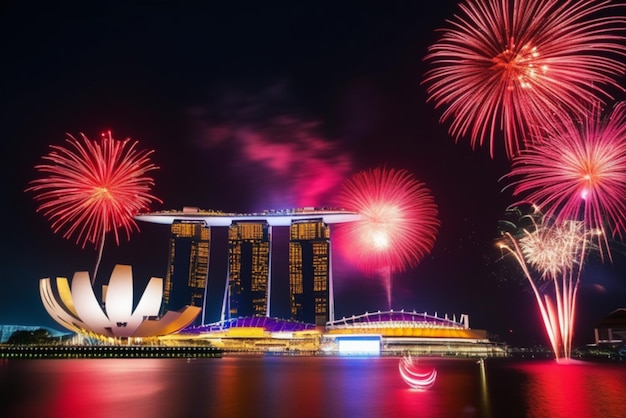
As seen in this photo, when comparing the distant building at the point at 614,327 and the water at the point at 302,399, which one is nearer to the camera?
the water at the point at 302,399

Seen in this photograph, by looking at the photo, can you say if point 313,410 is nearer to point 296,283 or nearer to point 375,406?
point 375,406

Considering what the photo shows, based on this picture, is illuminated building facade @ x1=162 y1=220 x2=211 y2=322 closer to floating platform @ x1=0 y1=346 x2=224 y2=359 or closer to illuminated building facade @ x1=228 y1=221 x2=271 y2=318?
illuminated building facade @ x1=228 y1=221 x2=271 y2=318

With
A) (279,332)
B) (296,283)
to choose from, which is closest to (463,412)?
(279,332)

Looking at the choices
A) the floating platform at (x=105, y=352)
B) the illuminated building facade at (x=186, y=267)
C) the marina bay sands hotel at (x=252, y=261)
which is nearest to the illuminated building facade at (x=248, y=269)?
the marina bay sands hotel at (x=252, y=261)

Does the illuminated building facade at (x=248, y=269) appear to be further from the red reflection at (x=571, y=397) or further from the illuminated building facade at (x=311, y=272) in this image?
the red reflection at (x=571, y=397)

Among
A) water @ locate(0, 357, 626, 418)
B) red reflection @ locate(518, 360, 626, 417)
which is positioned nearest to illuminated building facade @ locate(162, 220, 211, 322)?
water @ locate(0, 357, 626, 418)

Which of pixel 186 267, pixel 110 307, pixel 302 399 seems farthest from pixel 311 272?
pixel 302 399

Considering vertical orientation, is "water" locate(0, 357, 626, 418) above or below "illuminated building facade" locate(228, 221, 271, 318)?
below
